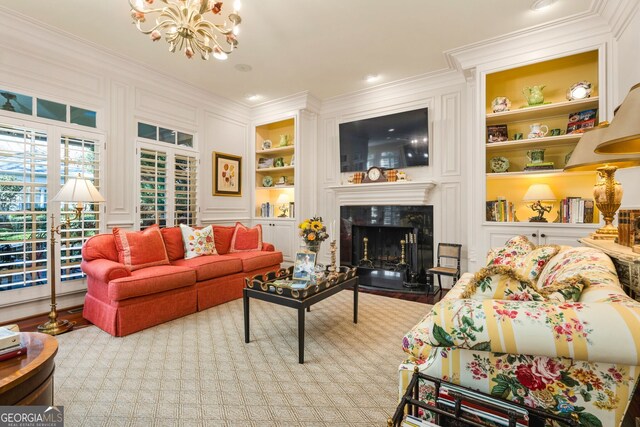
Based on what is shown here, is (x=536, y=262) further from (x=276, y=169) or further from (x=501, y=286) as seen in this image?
(x=276, y=169)

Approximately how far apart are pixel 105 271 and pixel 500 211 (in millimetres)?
4186

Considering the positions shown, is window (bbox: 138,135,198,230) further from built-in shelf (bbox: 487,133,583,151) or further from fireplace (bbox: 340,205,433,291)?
built-in shelf (bbox: 487,133,583,151)

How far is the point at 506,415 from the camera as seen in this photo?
99 centimetres

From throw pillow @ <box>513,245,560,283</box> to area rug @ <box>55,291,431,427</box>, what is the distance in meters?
1.09

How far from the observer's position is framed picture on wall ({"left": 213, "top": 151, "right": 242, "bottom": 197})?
5.04 metres

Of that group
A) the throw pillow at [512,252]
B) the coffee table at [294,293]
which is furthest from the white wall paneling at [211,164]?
the throw pillow at [512,252]

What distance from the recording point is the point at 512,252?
250cm

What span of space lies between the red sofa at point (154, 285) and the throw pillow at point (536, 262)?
2987 mm

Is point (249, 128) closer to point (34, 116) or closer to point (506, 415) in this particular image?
point (34, 116)

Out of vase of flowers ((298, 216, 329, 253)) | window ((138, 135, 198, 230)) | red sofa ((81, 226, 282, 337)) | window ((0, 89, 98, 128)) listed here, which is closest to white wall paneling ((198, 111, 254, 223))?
window ((138, 135, 198, 230))

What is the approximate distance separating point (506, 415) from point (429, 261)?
3518mm

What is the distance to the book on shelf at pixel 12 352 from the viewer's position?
50.0 inches

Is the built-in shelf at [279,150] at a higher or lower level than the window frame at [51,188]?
higher

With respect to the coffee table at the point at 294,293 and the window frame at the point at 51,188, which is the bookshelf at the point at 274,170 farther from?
the window frame at the point at 51,188
